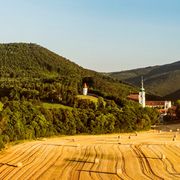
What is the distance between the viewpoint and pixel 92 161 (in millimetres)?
59219

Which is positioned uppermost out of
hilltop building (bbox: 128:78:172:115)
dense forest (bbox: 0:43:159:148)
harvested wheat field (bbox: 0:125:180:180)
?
hilltop building (bbox: 128:78:172:115)

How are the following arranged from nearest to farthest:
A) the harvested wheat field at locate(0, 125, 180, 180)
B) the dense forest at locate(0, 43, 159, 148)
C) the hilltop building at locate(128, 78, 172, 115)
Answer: the harvested wheat field at locate(0, 125, 180, 180)
the dense forest at locate(0, 43, 159, 148)
the hilltop building at locate(128, 78, 172, 115)

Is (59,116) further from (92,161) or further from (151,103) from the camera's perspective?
(151,103)

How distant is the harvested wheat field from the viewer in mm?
51406

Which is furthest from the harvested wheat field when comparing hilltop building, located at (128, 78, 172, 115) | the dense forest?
hilltop building, located at (128, 78, 172, 115)

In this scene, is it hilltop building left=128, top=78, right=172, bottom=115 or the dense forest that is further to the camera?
hilltop building left=128, top=78, right=172, bottom=115

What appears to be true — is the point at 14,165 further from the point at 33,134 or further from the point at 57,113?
the point at 57,113

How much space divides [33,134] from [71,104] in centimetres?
4667

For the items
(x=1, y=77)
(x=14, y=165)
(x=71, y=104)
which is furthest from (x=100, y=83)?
(x=14, y=165)

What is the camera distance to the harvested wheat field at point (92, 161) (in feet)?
169

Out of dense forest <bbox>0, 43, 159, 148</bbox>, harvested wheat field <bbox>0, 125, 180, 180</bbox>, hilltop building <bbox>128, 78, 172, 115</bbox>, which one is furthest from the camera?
hilltop building <bbox>128, 78, 172, 115</bbox>

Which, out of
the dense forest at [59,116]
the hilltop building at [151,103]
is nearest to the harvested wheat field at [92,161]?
the dense forest at [59,116]

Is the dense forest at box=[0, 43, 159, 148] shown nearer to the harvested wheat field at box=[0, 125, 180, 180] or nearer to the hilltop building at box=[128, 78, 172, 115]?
the harvested wheat field at box=[0, 125, 180, 180]

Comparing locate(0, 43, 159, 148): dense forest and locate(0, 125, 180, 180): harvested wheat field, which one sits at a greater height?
locate(0, 43, 159, 148): dense forest
